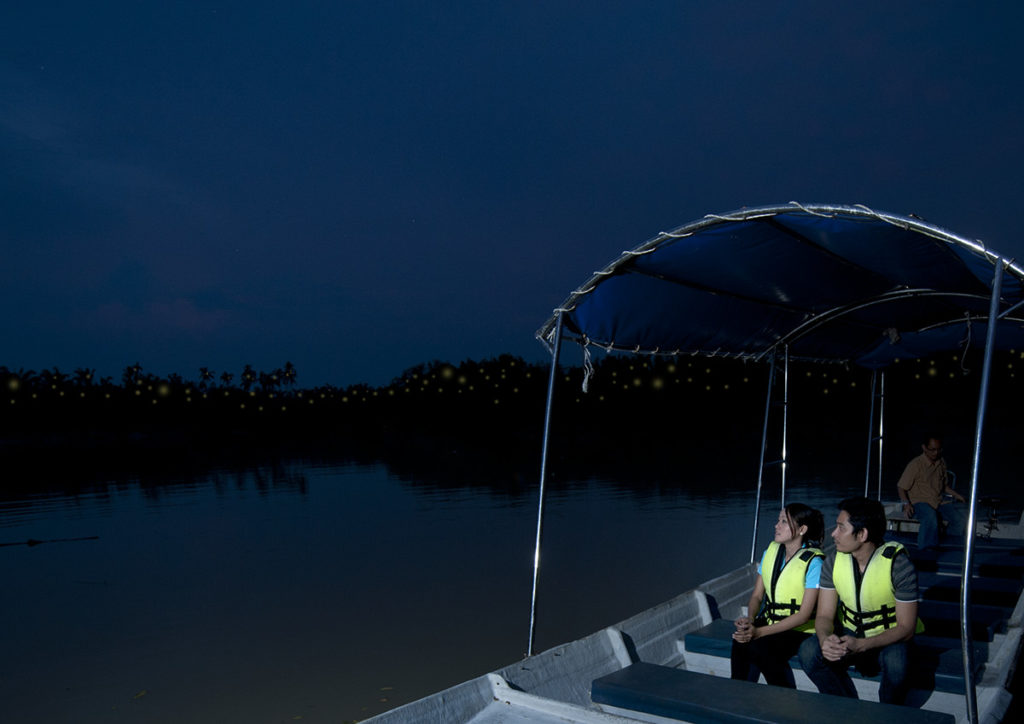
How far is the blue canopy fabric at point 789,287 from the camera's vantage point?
4996 mm

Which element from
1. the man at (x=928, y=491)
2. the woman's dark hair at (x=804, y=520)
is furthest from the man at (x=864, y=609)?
the man at (x=928, y=491)

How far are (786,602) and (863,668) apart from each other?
521mm

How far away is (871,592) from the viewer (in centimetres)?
414

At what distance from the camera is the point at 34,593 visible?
14492 millimetres

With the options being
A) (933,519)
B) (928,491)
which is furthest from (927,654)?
(928,491)


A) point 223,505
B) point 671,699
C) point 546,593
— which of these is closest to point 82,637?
point 546,593

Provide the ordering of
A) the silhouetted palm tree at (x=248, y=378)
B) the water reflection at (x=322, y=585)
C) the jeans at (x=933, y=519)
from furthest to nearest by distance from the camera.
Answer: the silhouetted palm tree at (x=248, y=378) < the water reflection at (x=322, y=585) < the jeans at (x=933, y=519)

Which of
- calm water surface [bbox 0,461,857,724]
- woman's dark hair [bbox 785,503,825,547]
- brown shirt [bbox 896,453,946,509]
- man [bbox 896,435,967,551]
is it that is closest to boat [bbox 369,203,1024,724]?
man [bbox 896,435,967,551]

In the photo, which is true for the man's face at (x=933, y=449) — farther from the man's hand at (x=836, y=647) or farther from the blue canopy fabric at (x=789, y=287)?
the man's hand at (x=836, y=647)

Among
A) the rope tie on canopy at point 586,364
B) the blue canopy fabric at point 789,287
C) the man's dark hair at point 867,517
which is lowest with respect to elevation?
the man's dark hair at point 867,517

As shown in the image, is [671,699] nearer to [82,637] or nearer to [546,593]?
[546,593]

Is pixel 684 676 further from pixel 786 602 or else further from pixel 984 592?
pixel 984 592

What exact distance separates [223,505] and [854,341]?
22.1 m

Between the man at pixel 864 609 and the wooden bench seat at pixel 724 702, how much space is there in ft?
0.96
